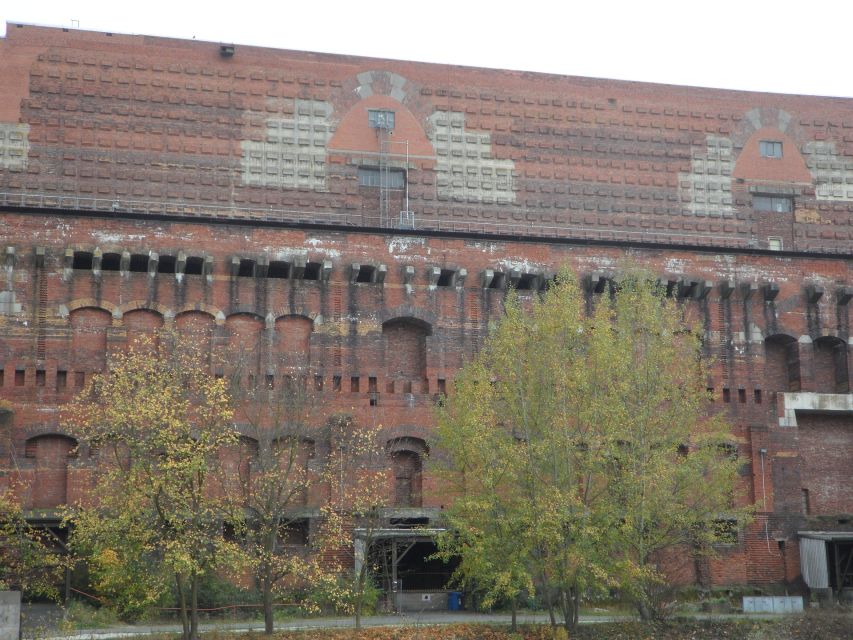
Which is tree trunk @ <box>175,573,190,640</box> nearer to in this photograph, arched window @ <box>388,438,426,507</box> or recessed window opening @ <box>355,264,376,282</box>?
arched window @ <box>388,438,426,507</box>

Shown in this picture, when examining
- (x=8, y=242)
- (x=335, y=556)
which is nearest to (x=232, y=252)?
(x=8, y=242)

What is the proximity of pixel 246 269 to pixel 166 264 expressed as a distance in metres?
2.74

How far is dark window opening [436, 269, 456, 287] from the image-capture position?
44.3 meters

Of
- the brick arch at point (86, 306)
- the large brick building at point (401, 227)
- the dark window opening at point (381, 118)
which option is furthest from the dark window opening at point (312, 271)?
the dark window opening at point (381, 118)

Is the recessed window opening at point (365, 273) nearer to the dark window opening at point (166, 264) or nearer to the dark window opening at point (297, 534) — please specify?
the dark window opening at point (166, 264)

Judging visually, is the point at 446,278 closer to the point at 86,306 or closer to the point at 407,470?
the point at 407,470

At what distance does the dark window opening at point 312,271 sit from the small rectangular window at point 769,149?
23268mm

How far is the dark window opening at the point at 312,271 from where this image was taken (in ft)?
142

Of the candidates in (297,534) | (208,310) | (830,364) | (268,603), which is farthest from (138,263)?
(830,364)

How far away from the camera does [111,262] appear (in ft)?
137

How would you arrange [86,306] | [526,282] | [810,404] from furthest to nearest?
[810,404]
[526,282]
[86,306]

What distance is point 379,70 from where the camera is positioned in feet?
170

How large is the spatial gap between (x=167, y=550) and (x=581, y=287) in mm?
21287

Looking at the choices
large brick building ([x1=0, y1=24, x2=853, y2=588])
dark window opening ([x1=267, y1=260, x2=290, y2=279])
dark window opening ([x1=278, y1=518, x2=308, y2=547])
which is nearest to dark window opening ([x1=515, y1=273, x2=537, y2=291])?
large brick building ([x1=0, y1=24, x2=853, y2=588])
